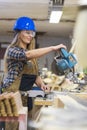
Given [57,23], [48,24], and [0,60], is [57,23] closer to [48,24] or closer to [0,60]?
[48,24]

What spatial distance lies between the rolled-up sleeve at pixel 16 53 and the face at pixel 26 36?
0.14 meters

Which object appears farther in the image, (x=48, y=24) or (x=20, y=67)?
(x=48, y=24)

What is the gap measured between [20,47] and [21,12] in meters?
4.54

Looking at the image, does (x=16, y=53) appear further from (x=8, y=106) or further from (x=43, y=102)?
(x=43, y=102)

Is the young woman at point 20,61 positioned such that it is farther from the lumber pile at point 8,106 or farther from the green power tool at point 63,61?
the lumber pile at point 8,106

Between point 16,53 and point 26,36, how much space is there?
9.0 inches

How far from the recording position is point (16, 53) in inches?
82.2

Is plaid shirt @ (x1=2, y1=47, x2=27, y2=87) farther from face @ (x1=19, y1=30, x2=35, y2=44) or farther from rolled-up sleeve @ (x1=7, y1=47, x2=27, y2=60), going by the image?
face @ (x1=19, y1=30, x2=35, y2=44)

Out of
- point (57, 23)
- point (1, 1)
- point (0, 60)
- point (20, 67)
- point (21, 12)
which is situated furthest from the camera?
point (0, 60)

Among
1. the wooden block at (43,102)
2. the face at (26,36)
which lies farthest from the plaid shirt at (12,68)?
the wooden block at (43,102)

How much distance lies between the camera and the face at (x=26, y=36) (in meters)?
2.25

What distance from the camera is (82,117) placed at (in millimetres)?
565

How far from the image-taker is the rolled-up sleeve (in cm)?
208

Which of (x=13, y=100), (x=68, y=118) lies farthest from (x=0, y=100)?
(x=68, y=118)
